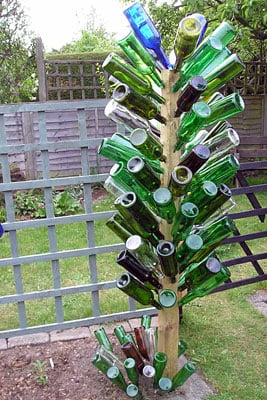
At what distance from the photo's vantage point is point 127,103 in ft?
5.02

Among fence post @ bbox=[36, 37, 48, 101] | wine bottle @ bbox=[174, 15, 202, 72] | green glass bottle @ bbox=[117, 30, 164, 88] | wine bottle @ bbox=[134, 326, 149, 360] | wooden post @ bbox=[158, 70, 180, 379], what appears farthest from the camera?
fence post @ bbox=[36, 37, 48, 101]

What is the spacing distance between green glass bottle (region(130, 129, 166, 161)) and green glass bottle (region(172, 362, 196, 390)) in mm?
866

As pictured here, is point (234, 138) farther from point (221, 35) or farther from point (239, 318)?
point (239, 318)

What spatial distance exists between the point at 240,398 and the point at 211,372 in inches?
8.1

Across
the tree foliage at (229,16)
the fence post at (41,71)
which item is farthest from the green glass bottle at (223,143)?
the fence post at (41,71)

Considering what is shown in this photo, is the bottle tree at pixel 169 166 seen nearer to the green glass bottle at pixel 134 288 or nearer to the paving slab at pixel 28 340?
the green glass bottle at pixel 134 288

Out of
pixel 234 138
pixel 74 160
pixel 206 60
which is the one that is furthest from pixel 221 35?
pixel 74 160

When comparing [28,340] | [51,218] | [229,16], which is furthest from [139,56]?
[229,16]

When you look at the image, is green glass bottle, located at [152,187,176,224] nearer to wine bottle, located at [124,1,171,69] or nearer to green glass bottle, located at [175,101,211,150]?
green glass bottle, located at [175,101,211,150]

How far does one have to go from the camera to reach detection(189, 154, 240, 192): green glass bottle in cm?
163

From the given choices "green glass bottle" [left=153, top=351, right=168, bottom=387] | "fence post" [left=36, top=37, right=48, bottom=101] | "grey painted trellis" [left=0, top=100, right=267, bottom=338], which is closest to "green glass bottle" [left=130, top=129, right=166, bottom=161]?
"grey painted trellis" [left=0, top=100, right=267, bottom=338]

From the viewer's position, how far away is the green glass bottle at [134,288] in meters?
1.62

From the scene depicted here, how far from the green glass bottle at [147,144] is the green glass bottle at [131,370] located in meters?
0.83

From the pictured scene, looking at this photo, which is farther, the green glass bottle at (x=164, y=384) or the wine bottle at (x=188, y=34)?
the green glass bottle at (x=164, y=384)
